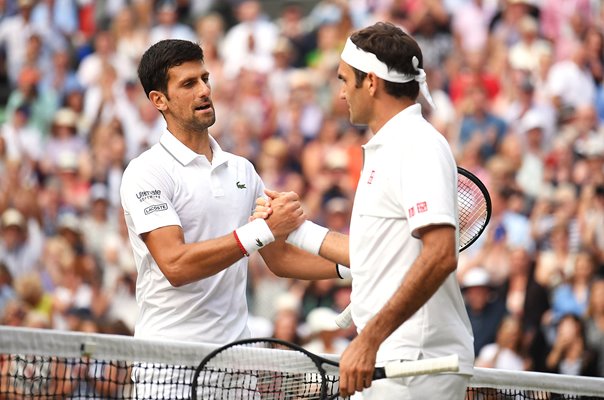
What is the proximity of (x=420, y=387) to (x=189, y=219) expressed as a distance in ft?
4.95

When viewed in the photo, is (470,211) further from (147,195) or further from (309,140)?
(309,140)

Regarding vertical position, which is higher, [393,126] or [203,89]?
[203,89]

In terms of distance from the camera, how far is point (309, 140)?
13305 mm

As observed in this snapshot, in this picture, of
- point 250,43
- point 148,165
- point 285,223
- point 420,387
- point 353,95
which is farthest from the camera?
point 250,43

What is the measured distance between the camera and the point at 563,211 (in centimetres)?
1086

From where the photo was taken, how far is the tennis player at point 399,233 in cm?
443

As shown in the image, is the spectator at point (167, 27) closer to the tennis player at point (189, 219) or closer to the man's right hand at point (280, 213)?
the tennis player at point (189, 219)

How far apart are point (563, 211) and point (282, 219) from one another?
5721mm

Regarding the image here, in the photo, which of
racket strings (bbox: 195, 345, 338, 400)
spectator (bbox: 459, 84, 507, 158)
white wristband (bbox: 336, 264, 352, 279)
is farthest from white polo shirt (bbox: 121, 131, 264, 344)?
spectator (bbox: 459, 84, 507, 158)

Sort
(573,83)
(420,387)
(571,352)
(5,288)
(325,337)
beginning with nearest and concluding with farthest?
(420,387)
(571,352)
(325,337)
(573,83)
(5,288)

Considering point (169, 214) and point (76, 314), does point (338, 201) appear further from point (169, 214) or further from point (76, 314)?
point (169, 214)

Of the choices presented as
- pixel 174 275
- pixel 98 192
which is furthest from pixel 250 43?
pixel 174 275

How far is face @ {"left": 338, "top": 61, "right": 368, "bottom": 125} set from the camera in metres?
4.84

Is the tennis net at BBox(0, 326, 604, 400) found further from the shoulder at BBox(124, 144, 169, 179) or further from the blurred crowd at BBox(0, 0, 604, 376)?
the blurred crowd at BBox(0, 0, 604, 376)
